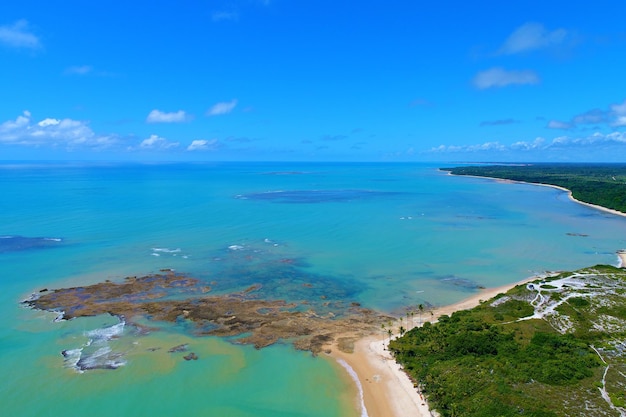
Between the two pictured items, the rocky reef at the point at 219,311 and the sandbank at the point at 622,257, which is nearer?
the rocky reef at the point at 219,311

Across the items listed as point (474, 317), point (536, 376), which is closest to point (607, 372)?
point (536, 376)

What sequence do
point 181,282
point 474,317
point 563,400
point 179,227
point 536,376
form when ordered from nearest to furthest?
point 563,400, point 536,376, point 474,317, point 181,282, point 179,227

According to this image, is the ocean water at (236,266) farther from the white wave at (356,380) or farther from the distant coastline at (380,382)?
the distant coastline at (380,382)

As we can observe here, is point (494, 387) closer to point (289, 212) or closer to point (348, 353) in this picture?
point (348, 353)

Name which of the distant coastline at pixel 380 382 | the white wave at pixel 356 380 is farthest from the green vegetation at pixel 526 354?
the white wave at pixel 356 380

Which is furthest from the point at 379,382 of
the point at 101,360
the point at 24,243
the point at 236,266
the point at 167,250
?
the point at 24,243

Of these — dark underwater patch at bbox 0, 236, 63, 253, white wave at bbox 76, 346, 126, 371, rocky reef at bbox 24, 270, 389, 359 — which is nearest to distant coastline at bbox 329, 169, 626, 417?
rocky reef at bbox 24, 270, 389, 359

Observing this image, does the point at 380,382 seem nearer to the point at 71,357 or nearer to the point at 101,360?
the point at 101,360
